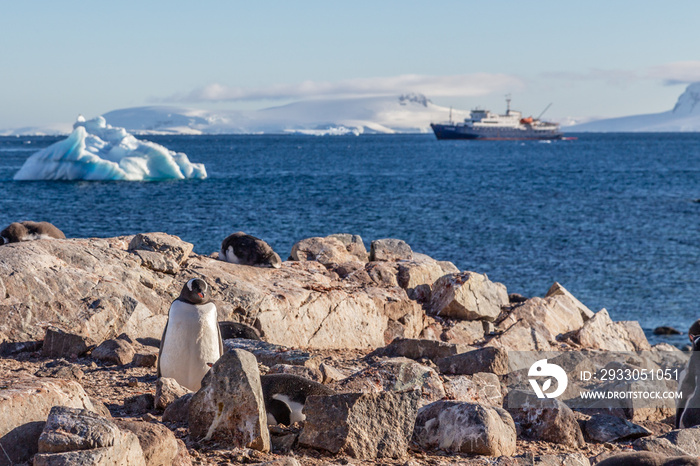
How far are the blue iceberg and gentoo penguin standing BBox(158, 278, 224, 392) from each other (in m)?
46.2

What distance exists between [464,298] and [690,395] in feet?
15.1

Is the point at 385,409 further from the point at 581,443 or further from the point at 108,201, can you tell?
the point at 108,201

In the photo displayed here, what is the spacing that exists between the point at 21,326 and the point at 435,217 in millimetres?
30335

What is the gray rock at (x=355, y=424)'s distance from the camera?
4.72m

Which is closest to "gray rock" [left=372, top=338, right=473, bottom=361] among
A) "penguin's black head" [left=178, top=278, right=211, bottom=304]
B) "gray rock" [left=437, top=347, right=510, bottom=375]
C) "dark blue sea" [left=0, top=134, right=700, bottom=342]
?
"gray rock" [left=437, top=347, right=510, bottom=375]

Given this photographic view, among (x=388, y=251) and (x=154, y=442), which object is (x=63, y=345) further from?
(x=388, y=251)

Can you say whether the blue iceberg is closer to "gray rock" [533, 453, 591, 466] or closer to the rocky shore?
the rocky shore

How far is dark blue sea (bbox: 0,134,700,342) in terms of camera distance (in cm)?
2352

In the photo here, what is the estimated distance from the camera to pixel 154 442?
4.04 m

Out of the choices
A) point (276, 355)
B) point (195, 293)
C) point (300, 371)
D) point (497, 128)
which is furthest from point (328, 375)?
point (497, 128)

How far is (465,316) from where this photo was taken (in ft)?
36.1

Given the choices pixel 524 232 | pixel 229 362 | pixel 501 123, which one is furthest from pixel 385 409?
pixel 501 123

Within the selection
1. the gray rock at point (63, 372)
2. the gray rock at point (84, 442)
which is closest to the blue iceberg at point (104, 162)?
the gray rock at point (63, 372)

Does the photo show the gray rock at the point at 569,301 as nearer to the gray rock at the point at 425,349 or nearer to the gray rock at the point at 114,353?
the gray rock at the point at 425,349
